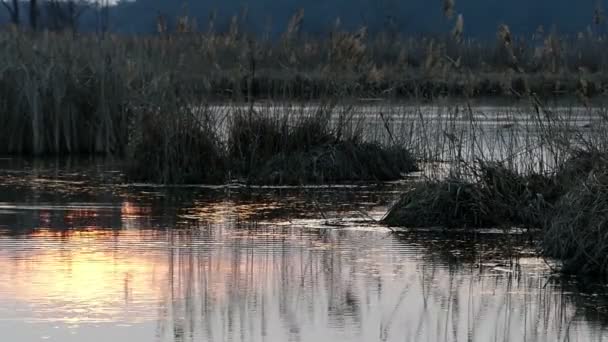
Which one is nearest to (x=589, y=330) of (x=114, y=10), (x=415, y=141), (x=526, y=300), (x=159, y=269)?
(x=526, y=300)

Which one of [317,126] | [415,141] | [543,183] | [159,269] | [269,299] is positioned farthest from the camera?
[415,141]

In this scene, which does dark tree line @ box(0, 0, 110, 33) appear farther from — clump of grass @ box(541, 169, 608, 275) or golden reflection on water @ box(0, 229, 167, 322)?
clump of grass @ box(541, 169, 608, 275)

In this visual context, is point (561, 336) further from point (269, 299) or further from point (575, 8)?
point (575, 8)

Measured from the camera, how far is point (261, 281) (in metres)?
7.78

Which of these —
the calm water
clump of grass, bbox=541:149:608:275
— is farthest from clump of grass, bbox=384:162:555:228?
clump of grass, bbox=541:149:608:275

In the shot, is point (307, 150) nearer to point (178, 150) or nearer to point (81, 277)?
point (178, 150)

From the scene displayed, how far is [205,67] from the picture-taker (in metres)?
14.3

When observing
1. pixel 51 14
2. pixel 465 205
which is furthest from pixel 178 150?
pixel 51 14

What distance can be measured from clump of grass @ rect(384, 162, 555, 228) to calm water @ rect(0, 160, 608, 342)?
342mm

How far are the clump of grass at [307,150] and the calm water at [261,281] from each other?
1.97m

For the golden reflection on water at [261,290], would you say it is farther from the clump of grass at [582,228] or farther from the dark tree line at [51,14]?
the dark tree line at [51,14]

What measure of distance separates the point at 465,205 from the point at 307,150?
3664mm

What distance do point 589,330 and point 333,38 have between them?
7.70m

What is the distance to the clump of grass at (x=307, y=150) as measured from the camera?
13.4m
